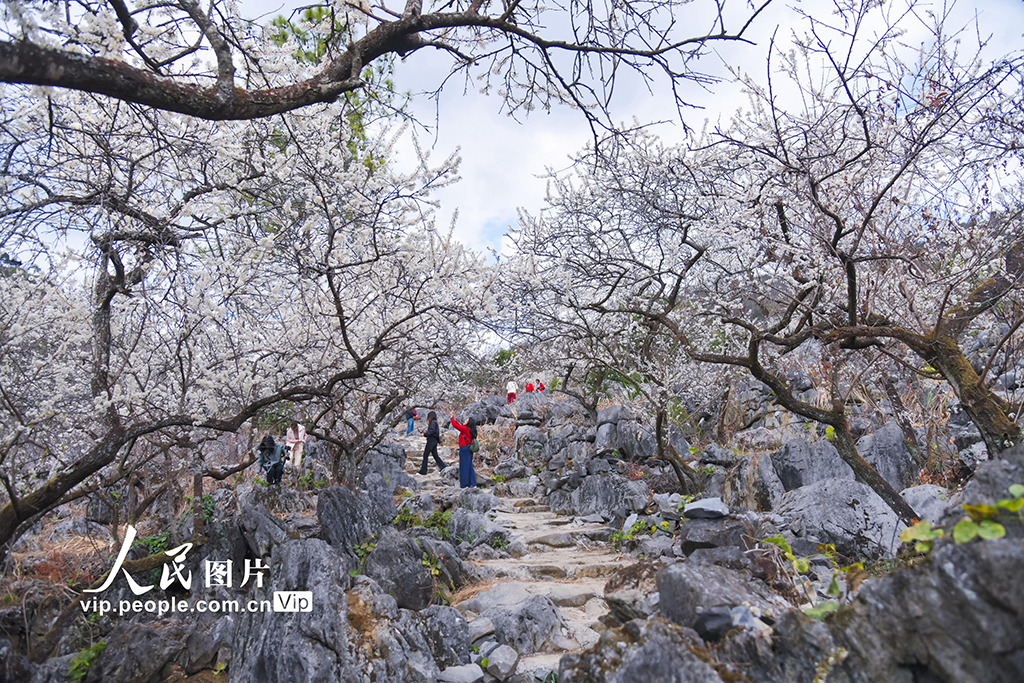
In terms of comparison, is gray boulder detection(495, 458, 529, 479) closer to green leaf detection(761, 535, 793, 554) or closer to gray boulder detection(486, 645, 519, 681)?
gray boulder detection(486, 645, 519, 681)

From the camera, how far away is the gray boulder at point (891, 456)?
7.18 metres

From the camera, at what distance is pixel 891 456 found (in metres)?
7.36

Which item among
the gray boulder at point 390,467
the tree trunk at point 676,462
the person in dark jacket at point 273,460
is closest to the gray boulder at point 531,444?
the gray boulder at point 390,467

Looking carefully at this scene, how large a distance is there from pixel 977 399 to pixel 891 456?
3760 millimetres

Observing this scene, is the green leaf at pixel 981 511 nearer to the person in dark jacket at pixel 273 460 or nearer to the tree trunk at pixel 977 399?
the tree trunk at pixel 977 399

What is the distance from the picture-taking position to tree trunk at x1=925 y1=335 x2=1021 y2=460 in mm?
4020

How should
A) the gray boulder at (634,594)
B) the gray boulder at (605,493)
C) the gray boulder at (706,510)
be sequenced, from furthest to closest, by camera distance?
the gray boulder at (605,493)
the gray boulder at (706,510)
the gray boulder at (634,594)

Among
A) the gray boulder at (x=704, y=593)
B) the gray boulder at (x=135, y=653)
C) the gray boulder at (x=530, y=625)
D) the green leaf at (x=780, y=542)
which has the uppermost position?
the green leaf at (x=780, y=542)

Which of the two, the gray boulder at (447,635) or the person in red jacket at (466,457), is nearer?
the gray boulder at (447,635)

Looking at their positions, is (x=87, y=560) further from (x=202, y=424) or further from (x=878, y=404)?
(x=878, y=404)

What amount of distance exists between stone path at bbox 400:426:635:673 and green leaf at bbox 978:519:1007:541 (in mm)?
3329

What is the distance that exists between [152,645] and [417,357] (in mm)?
4279

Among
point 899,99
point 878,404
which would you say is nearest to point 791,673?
point 899,99

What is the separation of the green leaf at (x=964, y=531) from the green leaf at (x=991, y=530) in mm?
18
